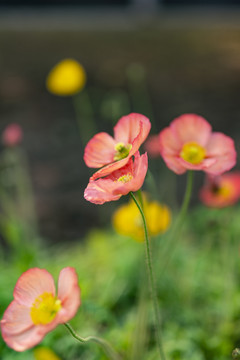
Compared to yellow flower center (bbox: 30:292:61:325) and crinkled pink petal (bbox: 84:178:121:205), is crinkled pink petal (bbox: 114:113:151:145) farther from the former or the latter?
yellow flower center (bbox: 30:292:61:325)

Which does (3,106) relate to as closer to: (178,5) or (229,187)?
(229,187)

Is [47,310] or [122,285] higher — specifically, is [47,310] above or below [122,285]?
above

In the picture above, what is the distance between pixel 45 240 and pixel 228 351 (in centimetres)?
142

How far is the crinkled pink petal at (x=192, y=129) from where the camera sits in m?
0.68

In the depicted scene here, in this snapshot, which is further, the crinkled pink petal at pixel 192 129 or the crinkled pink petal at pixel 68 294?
the crinkled pink petal at pixel 192 129

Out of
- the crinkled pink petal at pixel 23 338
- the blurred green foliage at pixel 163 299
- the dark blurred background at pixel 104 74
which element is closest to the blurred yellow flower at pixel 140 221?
the blurred green foliage at pixel 163 299

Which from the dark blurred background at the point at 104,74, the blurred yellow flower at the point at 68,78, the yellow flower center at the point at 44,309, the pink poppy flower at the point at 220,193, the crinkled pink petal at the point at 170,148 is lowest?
the dark blurred background at the point at 104,74

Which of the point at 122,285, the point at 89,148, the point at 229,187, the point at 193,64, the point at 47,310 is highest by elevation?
the point at 89,148

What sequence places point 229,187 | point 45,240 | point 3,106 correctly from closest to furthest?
point 229,187 → point 45,240 → point 3,106

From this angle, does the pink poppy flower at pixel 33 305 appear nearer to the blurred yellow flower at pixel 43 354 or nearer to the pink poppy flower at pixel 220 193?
the blurred yellow flower at pixel 43 354

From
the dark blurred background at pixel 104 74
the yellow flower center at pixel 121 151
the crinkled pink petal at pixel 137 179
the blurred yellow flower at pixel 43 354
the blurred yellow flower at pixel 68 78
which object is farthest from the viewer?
the dark blurred background at pixel 104 74

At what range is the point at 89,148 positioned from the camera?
0.61 m

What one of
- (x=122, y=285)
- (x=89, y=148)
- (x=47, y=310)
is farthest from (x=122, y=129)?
(x=122, y=285)

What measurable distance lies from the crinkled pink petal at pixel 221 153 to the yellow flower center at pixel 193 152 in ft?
0.03
